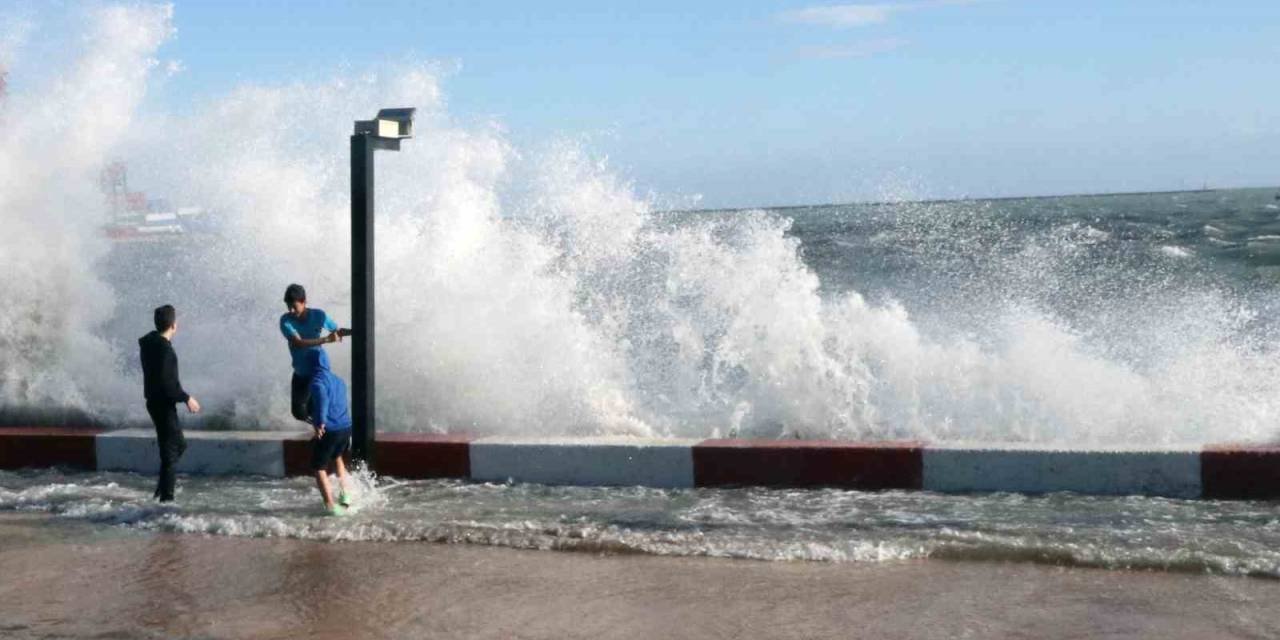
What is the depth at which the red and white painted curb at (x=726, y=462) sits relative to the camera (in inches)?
269

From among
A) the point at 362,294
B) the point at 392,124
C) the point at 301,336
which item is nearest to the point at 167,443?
the point at 301,336

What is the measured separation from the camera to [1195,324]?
10125mm

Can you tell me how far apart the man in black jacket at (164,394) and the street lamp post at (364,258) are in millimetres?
915

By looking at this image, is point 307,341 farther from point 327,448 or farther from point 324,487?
point 324,487

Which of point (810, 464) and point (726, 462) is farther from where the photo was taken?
point (726, 462)

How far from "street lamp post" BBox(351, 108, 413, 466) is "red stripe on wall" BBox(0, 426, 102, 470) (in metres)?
2.20

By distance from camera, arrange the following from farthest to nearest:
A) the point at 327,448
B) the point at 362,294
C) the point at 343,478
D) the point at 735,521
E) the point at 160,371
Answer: the point at 362,294 → the point at 160,371 → the point at 343,478 → the point at 327,448 → the point at 735,521

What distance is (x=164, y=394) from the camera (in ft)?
24.7

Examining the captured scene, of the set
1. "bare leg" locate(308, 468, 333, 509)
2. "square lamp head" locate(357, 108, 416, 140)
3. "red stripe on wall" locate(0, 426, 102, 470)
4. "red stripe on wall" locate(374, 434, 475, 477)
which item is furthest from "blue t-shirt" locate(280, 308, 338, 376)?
"red stripe on wall" locate(0, 426, 102, 470)

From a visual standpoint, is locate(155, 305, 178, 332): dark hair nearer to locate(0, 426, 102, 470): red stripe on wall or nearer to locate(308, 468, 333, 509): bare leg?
locate(308, 468, 333, 509): bare leg

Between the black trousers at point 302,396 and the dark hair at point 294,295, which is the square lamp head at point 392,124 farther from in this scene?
the black trousers at point 302,396

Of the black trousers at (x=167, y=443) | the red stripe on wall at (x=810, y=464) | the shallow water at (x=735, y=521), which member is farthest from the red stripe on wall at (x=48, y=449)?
the red stripe on wall at (x=810, y=464)

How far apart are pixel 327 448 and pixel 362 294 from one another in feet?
3.54

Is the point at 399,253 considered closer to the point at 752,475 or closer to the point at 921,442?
the point at 752,475
